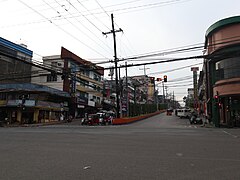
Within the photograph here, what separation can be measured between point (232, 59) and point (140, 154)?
22.6 m

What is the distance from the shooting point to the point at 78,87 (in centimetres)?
5056

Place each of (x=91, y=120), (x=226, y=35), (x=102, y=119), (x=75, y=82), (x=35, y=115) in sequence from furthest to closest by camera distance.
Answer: (x=75, y=82), (x=35, y=115), (x=102, y=119), (x=91, y=120), (x=226, y=35)

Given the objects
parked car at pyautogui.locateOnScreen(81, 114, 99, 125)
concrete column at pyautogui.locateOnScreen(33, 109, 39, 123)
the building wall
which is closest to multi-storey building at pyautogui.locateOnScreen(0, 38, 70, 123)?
concrete column at pyautogui.locateOnScreen(33, 109, 39, 123)

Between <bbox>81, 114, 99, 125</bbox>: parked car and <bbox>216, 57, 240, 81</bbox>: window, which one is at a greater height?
<bbox>216, 57, 240, 81</bbox>: window

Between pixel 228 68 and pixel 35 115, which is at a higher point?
pixel 228 68

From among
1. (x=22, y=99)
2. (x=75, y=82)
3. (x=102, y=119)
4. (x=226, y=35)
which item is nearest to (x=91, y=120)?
(x=102, y=119)

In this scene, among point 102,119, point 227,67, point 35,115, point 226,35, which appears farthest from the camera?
point 35,115

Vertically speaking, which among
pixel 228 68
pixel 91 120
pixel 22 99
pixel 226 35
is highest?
pixel 226 35

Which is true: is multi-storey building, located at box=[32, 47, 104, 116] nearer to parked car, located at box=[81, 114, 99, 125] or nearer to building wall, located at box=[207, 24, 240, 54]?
parked car, located at box=[81, 114, 99, 125]

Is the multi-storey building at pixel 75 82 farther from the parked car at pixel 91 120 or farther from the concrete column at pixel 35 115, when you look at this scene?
the parked car at pixel 91 120

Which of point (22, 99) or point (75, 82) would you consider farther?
point (75, 82)

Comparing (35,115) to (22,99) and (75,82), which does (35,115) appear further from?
(75,82)

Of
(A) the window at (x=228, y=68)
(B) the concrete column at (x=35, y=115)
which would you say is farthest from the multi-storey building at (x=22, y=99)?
(A) the window at (x=228, y=68)

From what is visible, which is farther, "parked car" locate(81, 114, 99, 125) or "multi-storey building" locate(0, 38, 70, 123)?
"multi-storey building" locate(0, 38, 70, 123)
